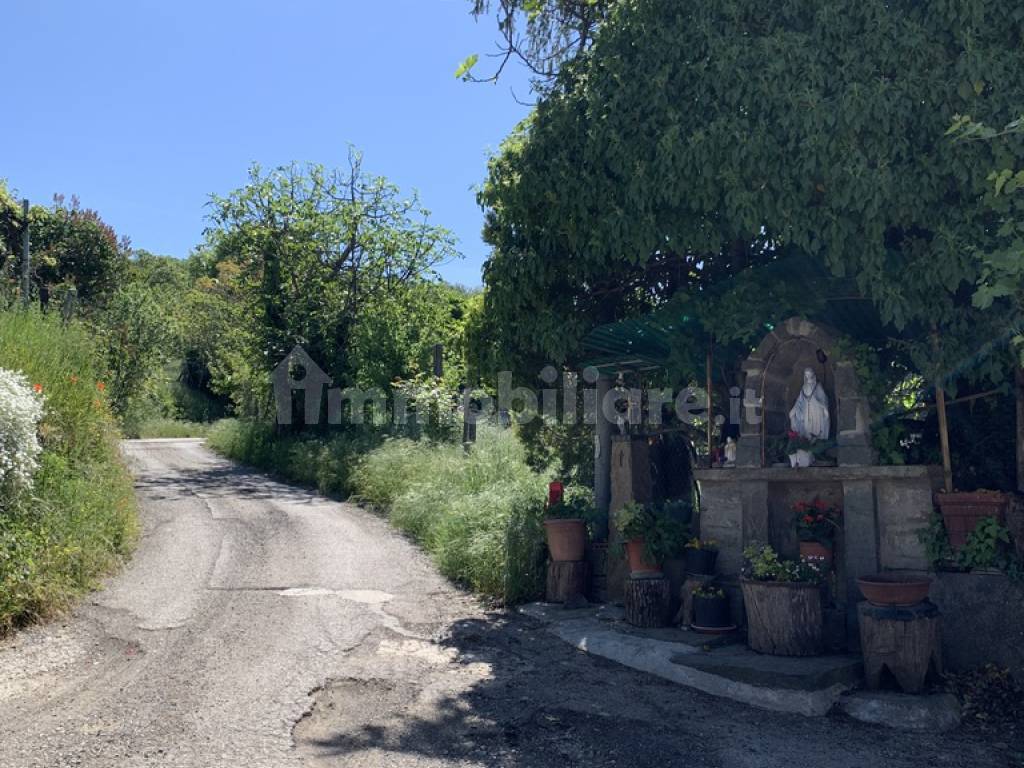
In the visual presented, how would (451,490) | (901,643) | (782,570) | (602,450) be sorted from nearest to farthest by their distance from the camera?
1. (901,643)
2. (782,570)
3. (602,450)
4. (451,490)

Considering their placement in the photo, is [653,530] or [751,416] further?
[653,530]

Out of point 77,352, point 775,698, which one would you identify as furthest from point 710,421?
point 77,352

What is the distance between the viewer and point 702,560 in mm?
7930

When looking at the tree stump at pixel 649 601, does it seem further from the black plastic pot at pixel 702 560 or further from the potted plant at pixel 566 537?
the potted plant at pixel 566 537

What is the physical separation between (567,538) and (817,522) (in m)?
2.70

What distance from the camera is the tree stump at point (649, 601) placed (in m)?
8.10

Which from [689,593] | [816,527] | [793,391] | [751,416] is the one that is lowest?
[689,593]

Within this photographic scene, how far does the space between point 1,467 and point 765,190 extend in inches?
275

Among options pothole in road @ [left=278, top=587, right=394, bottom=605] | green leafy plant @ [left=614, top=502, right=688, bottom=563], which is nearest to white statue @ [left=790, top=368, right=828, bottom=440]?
green leafy plant @ [left=614, top=502, right=688, bottom=563]

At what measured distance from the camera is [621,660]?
744 centimetres

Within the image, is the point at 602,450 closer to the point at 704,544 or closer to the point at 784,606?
the point at 704,544

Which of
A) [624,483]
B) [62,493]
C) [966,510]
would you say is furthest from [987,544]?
[62,493]

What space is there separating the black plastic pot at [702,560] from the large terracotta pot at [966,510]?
194 centimetres

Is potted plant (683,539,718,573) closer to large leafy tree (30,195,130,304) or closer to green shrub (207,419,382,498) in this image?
green shrub (207,419,382,498)
